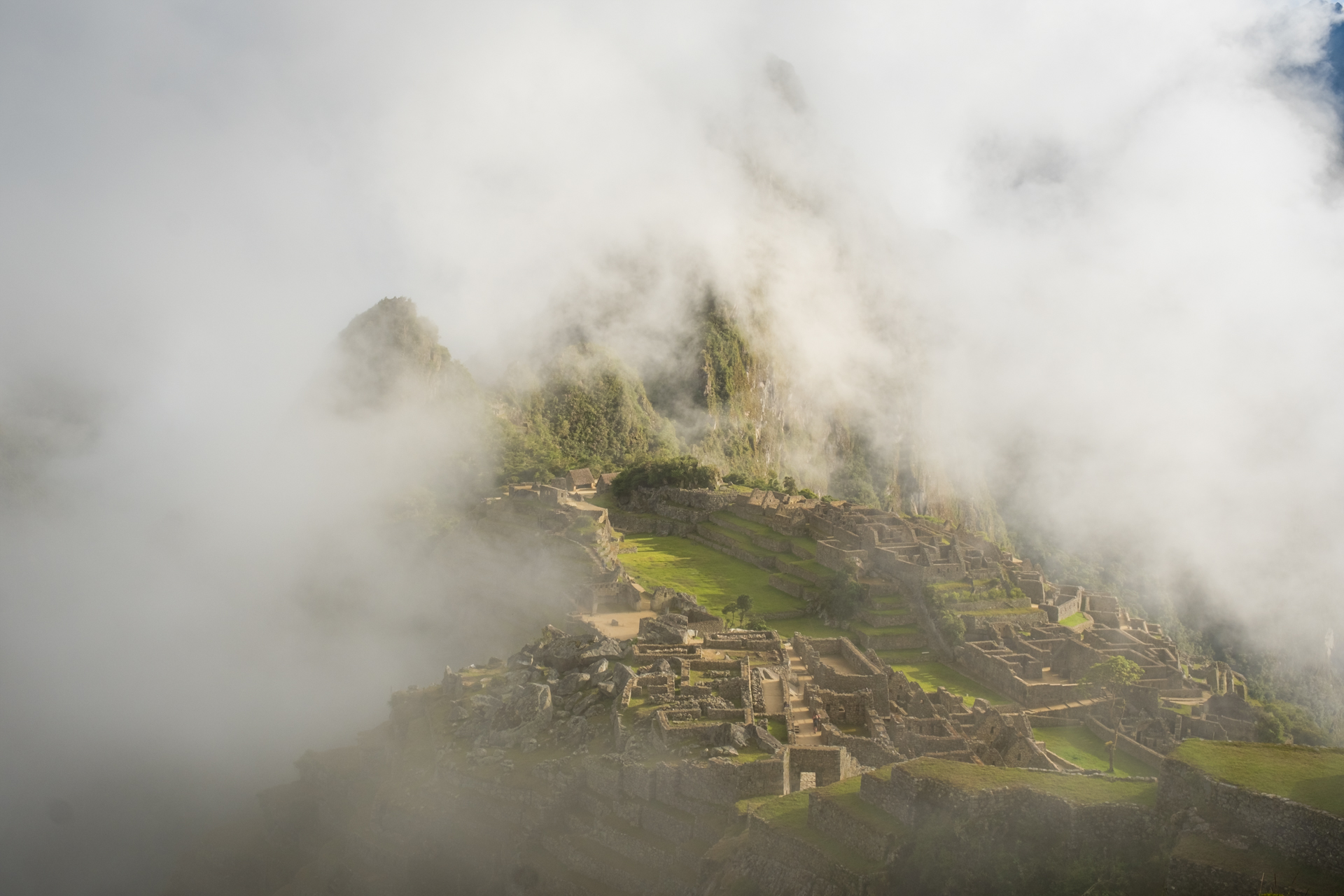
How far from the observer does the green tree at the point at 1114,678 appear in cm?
2978

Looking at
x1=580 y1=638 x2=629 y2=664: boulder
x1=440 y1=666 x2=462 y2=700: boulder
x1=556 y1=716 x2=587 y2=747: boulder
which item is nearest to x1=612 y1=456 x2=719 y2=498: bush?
x1=440 y1=666 x2=462 y2=700: boulder

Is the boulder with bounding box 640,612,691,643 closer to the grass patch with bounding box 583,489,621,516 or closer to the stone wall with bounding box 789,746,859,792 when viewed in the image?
the stone wall with bounding box 789,746,859,792

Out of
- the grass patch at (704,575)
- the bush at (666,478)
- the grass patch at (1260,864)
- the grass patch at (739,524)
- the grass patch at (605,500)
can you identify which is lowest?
the grass patch at (1260,864)

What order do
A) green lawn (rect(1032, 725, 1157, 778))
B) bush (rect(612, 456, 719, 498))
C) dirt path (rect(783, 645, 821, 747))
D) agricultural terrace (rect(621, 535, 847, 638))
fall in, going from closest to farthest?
1. dirt path (rect(783, 645, 821, 747))
2. green lawn (rect(1032, 725, 1157, 778))
3. agricultural terrace (rect(621, 535, 847, 638))
4. bush (rect(612, 456, 719, 498))

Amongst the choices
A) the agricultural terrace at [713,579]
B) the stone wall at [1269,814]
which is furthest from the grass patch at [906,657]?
the stone wall at [1269,814]

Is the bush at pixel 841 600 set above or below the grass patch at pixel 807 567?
below

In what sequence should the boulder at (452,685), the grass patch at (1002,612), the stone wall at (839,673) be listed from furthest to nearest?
the grass patch at (1002,612) < the boulder at (452,685) < the stone wall at (839,673)

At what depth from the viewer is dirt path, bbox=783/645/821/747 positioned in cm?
1861

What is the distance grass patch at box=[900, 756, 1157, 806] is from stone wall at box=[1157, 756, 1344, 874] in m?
0.58

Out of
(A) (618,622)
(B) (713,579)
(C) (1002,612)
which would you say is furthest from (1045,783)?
(B) (713,579)

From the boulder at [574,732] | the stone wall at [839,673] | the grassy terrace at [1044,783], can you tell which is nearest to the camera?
the grassy terrace at [1044,783]

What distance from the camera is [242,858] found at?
27.0 m

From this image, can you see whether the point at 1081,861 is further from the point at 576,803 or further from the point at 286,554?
the point at 286,554

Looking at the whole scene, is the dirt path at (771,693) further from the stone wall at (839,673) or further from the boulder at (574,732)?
the boulder at (574,732)
